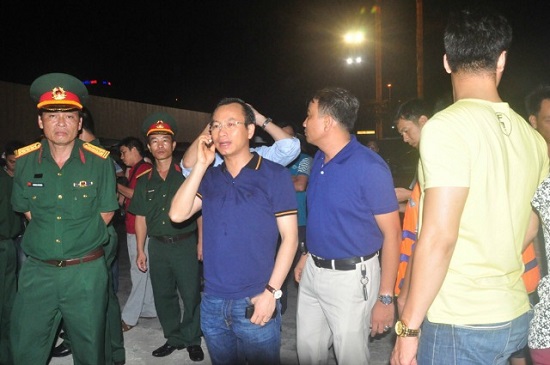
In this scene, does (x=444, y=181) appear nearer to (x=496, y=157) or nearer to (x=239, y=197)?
(x=496, y=157)

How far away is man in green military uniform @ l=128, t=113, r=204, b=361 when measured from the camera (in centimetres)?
404

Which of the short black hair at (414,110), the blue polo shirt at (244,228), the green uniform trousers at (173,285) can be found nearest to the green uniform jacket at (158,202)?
the green uniform trousers at (173,285)

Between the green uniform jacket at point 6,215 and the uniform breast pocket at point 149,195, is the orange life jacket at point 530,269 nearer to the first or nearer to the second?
the uniform breast pocket at point 149,195

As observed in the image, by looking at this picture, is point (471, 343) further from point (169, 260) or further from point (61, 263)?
point (169, 260)

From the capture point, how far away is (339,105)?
289 cm

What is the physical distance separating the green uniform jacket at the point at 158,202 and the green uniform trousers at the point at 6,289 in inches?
46.4

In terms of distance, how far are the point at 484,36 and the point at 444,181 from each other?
64 centimetres

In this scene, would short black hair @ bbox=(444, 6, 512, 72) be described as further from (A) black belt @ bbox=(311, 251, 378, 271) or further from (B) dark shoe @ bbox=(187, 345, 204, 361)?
(B) dark shoe @ bbox=(187, 345, 204, 361)

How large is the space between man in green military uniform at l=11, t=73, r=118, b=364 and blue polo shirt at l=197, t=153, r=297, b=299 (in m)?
1.05

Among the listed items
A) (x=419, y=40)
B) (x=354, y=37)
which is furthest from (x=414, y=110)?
(x=419, y=40)

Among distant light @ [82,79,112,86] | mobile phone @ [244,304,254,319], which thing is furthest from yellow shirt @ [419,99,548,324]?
distant light @ [82,79,112,86]

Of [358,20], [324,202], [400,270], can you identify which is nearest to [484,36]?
[324,202]

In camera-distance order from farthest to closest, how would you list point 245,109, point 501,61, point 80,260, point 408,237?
1. point 80,260
2. point 408,237
3. point 245,109
4. point 501,61

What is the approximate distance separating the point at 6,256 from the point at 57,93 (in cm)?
187
